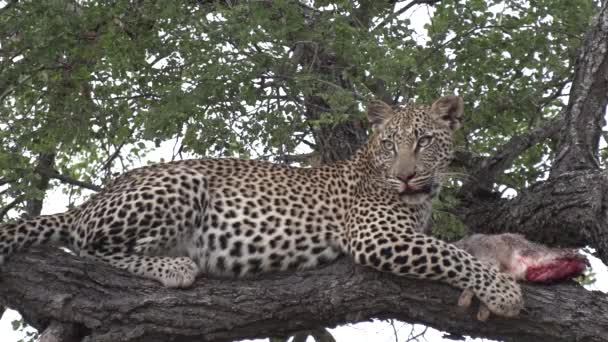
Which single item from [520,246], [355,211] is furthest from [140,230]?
[520,246]

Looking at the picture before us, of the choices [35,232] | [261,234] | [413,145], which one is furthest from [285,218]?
[35,232]

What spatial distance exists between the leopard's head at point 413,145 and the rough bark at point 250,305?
1130 millimetres

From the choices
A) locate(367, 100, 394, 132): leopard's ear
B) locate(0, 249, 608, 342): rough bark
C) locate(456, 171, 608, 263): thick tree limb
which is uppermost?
locate(367, 100, 394, 132): leopard's ear

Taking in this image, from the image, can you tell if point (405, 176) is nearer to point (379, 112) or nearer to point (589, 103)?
point (379, 112)

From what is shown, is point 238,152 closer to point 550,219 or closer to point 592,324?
point 550,219

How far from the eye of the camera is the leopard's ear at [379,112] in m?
8.81

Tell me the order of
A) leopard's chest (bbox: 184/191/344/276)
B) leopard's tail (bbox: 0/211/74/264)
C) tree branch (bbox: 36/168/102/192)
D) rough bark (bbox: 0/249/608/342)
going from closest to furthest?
rough bark (bbox: 0/249/608/342)
leopard's tail (bbox: 0/211/74/264)
leopard's chest (bbox: 184/191/344/276)
tree branch (bbox: 36/168/102/192)

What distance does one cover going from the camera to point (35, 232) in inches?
290

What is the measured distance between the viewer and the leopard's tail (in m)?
7.04

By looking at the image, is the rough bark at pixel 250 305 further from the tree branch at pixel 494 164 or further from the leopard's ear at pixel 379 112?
the tree branch at pixel 494 164

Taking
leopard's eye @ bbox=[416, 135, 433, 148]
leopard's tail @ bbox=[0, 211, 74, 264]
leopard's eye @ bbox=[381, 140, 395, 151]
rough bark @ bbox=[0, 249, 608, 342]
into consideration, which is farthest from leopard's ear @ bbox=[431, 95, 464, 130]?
leopard's tail @ bbox=[0, 211, 74, 264]

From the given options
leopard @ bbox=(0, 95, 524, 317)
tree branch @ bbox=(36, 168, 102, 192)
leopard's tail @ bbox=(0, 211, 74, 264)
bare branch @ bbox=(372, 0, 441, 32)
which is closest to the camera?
leopard's tail @ bbox=(0, 211, 74, 264)

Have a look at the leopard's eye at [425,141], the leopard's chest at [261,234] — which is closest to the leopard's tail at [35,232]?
the leopard's chest at [261,234]

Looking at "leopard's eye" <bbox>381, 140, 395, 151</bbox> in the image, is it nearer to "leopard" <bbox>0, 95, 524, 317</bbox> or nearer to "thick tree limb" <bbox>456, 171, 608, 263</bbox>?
"leopard" <bbox>0, 95, 524, 317</bbox>
